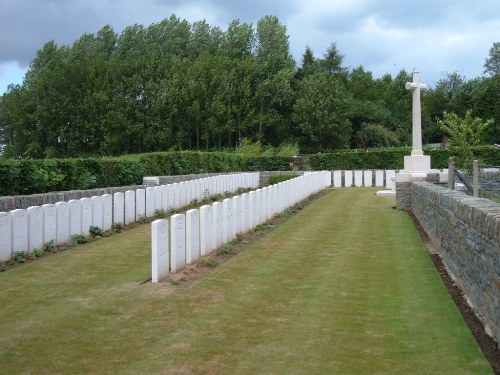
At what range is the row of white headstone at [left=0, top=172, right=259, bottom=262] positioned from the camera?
9.05 meters

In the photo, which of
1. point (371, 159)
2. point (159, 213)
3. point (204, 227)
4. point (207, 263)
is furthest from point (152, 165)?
point (371, 159)

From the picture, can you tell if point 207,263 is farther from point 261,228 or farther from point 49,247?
point 261,228

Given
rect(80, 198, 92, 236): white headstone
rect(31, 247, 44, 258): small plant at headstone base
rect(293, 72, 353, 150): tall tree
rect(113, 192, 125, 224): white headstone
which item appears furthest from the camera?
rect(293, 72, 353, 150): tall tree

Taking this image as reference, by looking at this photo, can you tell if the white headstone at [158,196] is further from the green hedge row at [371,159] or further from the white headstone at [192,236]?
the green hedge row at [371,159]

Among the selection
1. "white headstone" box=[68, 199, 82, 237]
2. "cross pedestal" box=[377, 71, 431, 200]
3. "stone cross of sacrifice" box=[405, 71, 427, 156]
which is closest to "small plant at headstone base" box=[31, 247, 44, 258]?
"white headstone" box=[68, 199, 82, 237]

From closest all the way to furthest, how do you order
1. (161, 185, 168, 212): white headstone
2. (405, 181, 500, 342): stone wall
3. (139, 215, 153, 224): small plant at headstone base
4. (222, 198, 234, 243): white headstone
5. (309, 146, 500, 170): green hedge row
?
(405, 181, 500, 342): stone wall < (222, 198, 234, 243): white headstone < (139, 215, 153, 224): small plant at headstone base < (161, 185, 168, 212): white headstone < (309, 146, 500, 170): green hedge row

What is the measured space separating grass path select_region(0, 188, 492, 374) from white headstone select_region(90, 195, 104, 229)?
194 cm

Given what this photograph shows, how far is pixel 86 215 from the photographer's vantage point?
37.3 ft

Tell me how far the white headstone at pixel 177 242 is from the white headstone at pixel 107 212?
4.28 meters

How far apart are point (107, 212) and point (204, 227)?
3863 mm

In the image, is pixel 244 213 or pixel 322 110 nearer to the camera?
pixel 244 213

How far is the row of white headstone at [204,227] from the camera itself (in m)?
7.50

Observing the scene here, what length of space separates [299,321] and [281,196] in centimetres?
1062

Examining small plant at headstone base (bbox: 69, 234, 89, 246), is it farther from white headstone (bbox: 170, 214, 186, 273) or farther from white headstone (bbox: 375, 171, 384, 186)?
white headstone (bbox: 375, 171, 384, 186)
